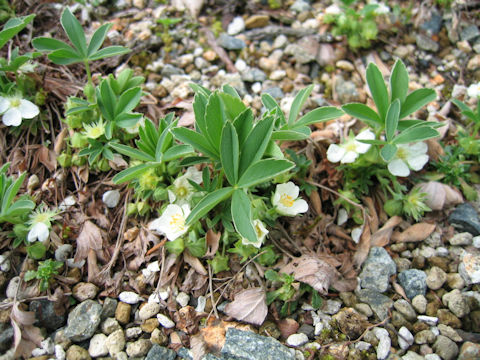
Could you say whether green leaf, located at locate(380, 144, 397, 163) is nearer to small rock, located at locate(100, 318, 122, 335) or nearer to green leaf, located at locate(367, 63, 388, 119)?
green leaf, located at locate(367, 63, 388, 119)

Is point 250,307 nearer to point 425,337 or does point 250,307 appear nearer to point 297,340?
point 297,340

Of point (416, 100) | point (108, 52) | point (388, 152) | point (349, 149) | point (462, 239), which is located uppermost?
point (108, 52)

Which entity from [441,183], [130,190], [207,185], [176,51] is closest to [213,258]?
[207,185]

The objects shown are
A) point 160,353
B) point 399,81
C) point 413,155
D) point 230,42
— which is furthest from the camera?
point 230,42

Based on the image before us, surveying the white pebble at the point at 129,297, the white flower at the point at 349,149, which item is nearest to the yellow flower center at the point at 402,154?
the white flower at the point at 349,149

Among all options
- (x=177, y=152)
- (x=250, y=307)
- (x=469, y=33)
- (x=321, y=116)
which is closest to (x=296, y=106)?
(x=321, y=116)

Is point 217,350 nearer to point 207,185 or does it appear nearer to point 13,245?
point 207,185

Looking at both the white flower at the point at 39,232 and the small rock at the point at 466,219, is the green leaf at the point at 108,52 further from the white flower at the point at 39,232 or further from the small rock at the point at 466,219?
the small rock at the point at 466,219
